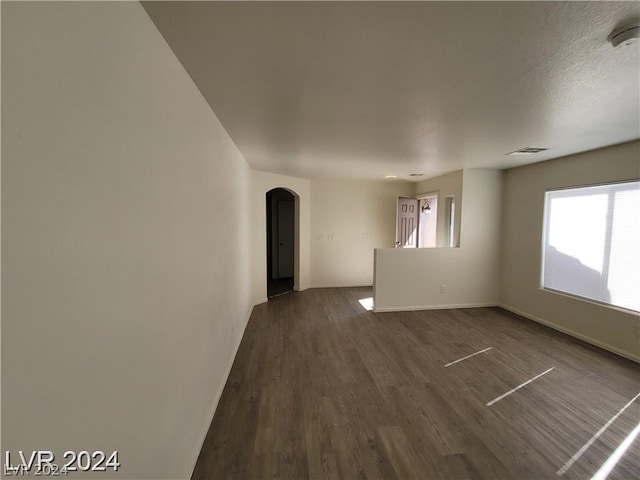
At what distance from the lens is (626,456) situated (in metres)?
1.67

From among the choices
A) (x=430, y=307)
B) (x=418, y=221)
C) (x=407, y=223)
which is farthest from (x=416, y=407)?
(x=418, y=221)

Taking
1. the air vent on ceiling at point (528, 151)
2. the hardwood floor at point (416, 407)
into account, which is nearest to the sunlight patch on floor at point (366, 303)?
the hardwood floor at point (416, 407)

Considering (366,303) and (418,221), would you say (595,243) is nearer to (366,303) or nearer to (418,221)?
(418,221)

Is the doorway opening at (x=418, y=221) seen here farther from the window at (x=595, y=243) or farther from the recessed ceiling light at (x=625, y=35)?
the recessed ceiling light at (x=625, y=35)

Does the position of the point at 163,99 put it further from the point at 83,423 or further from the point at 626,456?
the point at 626,456

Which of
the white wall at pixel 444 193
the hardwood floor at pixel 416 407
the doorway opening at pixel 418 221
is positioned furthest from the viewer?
the doorway opening at pixel 418 221

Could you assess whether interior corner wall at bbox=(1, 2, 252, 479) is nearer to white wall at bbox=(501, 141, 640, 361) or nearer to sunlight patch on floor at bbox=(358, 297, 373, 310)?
sunlight patch on floor at bbox=(358, 297, 373, 310)

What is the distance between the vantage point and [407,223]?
5.64 metres

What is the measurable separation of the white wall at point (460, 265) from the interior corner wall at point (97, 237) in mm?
3523

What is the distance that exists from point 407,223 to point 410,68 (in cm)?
451

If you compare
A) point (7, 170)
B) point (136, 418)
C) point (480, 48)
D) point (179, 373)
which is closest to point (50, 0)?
point (7, 170)

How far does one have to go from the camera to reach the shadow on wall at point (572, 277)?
3157 millimetres

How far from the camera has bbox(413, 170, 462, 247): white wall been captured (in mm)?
4516

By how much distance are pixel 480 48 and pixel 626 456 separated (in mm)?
2694
